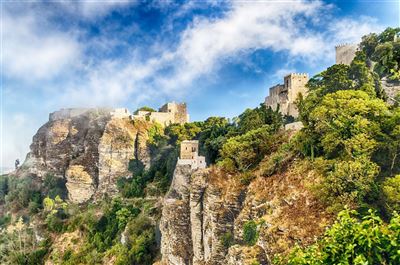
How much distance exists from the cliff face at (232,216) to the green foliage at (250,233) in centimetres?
35

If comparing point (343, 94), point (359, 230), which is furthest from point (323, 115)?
point (359, 230)

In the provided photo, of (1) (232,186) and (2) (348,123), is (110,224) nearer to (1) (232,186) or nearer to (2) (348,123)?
(1) (232,186)

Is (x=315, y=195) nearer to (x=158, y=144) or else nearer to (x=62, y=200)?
(x=158, y=144)

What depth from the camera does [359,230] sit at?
8922mm

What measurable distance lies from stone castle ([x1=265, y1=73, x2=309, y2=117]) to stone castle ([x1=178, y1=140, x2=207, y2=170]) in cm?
1069

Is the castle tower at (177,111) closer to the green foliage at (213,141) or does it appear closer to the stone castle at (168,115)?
the stone castle at (168,115)

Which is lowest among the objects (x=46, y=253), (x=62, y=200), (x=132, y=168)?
(x=46, y=253)

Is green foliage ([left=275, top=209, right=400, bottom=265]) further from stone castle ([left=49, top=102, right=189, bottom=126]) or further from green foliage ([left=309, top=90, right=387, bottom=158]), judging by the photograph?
stone castle ([left=49, top=102, right=189, bottom=126])

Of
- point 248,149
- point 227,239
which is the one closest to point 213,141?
point 248,149

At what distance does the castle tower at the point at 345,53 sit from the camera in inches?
1594

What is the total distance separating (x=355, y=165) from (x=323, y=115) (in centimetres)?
Answer: 568

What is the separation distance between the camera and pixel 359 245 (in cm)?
906

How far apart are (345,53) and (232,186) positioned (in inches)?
810

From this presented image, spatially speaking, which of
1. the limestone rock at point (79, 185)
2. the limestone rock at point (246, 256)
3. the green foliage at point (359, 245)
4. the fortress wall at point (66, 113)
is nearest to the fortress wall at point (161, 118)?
the fortress wall at point (66, 113)
